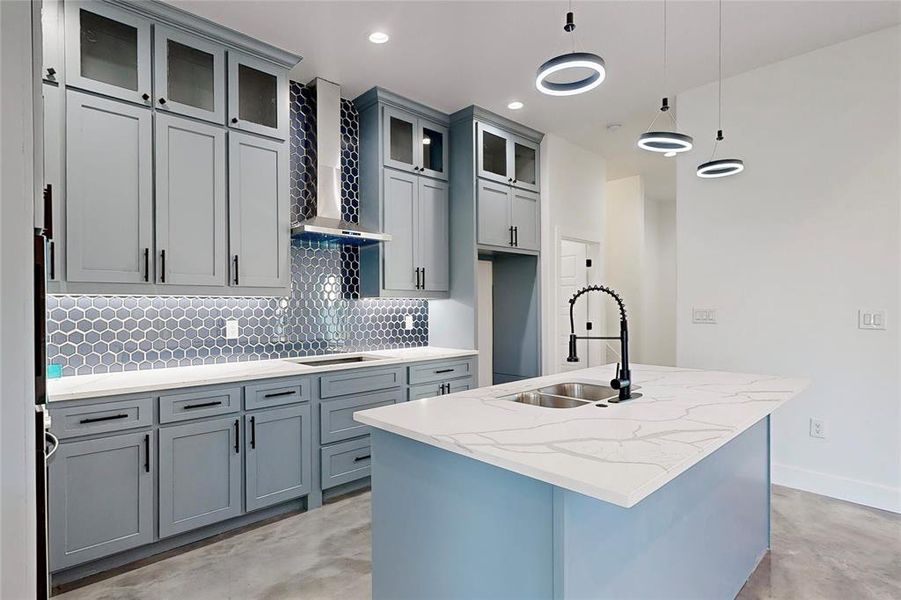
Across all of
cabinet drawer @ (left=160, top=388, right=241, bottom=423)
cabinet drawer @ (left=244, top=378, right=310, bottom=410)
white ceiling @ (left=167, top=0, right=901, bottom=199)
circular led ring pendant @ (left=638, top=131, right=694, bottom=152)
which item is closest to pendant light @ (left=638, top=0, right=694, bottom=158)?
circular led ring pendant @ (left=638, top=131, right=694, bottom=152)

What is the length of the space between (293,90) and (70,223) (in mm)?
1861

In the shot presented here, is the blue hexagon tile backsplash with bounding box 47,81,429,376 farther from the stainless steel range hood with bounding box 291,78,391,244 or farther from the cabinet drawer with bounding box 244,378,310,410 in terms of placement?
the cabinet drawer with bounding box 244,378,310,410

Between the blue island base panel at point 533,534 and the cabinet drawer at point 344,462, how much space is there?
142 centimetres

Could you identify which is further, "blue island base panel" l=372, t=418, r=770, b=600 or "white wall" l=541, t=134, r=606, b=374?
"white wall" l=541, t=134, r=606, b=374

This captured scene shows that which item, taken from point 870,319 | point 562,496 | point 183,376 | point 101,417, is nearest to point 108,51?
point 183,376

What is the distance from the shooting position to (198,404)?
8.37ft

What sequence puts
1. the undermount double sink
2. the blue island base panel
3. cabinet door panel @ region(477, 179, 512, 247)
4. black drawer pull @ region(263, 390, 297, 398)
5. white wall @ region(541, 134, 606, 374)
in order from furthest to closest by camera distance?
white wall @ region(541, 134, 606, 374) < cabinet door panel @ region(477, 179, 512, 247) < black drawer pull @ region(263, 390, 297, 398) < the undermount double sink < the blue island base panel

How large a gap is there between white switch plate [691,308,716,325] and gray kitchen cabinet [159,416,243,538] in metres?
3.37

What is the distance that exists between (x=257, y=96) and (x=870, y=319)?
13.6 ft

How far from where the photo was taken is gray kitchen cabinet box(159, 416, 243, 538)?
2.45m

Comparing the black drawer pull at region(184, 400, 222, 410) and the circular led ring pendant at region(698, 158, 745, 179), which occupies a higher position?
the circular led ring pendant at region(698, 158, 745, 179)

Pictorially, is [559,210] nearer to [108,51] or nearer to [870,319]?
[870,319]

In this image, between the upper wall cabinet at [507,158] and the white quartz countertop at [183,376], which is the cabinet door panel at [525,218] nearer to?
the upper wall cabinet at [507,158]

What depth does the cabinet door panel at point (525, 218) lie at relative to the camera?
455cm
